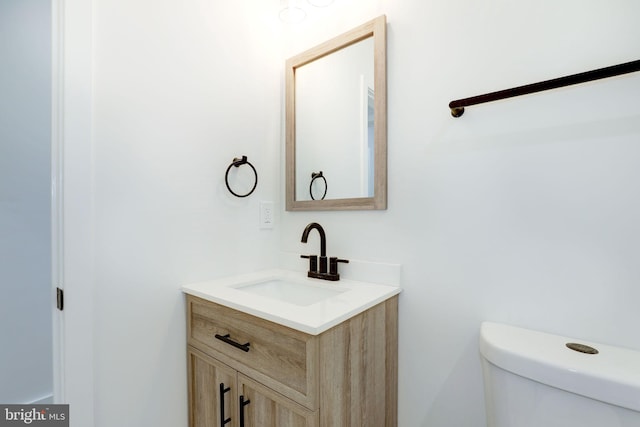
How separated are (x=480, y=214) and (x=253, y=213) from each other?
96 cm

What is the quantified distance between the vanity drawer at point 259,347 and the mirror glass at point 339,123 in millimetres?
600

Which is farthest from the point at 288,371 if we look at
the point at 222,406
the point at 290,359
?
the point at 222,406

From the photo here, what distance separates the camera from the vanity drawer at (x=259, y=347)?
0.75 m

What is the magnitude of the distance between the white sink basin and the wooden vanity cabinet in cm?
23

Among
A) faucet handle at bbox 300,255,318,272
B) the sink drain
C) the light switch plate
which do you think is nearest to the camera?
the sink drain

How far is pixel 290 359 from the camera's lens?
795 millimetres

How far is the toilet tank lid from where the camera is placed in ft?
1.95

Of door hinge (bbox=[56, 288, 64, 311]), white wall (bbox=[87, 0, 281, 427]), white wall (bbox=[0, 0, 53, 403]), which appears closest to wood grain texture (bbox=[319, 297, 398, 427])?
white wall (bbox=[87, 0, 281, 427])

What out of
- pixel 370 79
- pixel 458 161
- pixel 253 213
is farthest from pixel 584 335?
pixel 253 213

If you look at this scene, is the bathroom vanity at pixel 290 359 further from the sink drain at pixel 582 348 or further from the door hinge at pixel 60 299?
the sink drain at pixel 582 348

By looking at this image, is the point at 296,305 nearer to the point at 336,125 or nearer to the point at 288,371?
the point at 288,371

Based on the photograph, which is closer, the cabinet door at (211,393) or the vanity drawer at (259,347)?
the vanity drawer at (259,347)

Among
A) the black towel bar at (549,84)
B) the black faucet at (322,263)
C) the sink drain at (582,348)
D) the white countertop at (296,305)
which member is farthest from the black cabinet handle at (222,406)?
the black towel bar at (549,84)

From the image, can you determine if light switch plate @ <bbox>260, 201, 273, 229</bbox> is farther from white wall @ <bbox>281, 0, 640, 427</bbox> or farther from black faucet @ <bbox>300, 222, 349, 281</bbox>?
white wall @ <bbox>281, 0, 640, 427</bbox>
